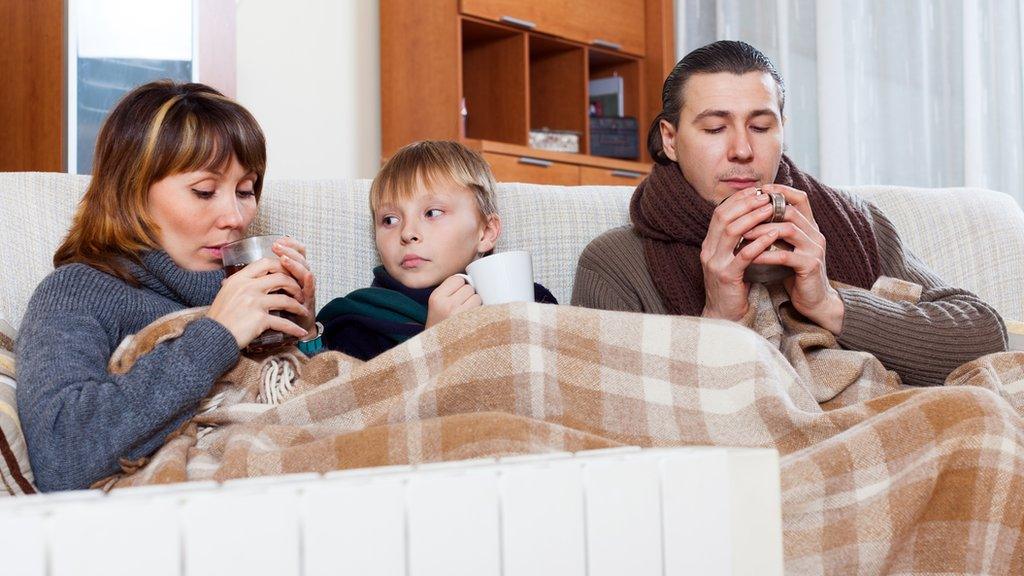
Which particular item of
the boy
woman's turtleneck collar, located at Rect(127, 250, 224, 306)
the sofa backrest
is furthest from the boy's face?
woman's turtleneck collar, located at Rect(127, 250, 224, 306)

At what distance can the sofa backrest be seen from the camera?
1537 mm

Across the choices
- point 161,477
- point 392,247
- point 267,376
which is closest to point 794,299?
point 392,247

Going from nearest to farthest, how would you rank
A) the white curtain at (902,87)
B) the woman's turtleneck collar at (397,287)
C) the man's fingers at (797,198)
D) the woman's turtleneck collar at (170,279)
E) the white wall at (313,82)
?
the woman's turtleneck collar at (170,279) < the man's fingers at (797,198) < the woman's turtleneck collar at (397,287) < the white curtain at (902,87) < the white wall at (313,82)

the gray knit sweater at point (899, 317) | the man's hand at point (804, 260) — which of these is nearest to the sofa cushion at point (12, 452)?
the gray knit sweater at point (899, 317)

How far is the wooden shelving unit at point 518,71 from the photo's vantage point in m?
3.43

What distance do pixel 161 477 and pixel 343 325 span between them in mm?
572

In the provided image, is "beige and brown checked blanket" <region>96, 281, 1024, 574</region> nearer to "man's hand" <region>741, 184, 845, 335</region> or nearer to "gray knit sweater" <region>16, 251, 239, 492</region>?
"gray knit sweater" <region>16, 251, 239, 492</region>

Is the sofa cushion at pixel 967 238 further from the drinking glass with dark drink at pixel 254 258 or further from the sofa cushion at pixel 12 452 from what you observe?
the sofa cushion at pixel 12 452

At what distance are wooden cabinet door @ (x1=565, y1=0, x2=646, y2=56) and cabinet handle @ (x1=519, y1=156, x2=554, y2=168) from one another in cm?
51

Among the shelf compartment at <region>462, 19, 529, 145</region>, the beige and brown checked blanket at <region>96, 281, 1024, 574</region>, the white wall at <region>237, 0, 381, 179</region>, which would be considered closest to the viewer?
the beige and brown checked blanket at <region>96, 281, 1024, 574</region>

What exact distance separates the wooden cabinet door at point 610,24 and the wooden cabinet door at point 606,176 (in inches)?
18.9

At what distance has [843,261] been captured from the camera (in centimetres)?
168

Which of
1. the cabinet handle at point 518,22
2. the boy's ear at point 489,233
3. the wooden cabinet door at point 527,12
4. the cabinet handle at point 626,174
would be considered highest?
the wooden cabinet door at point 527,12

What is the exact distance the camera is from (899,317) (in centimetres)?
153
